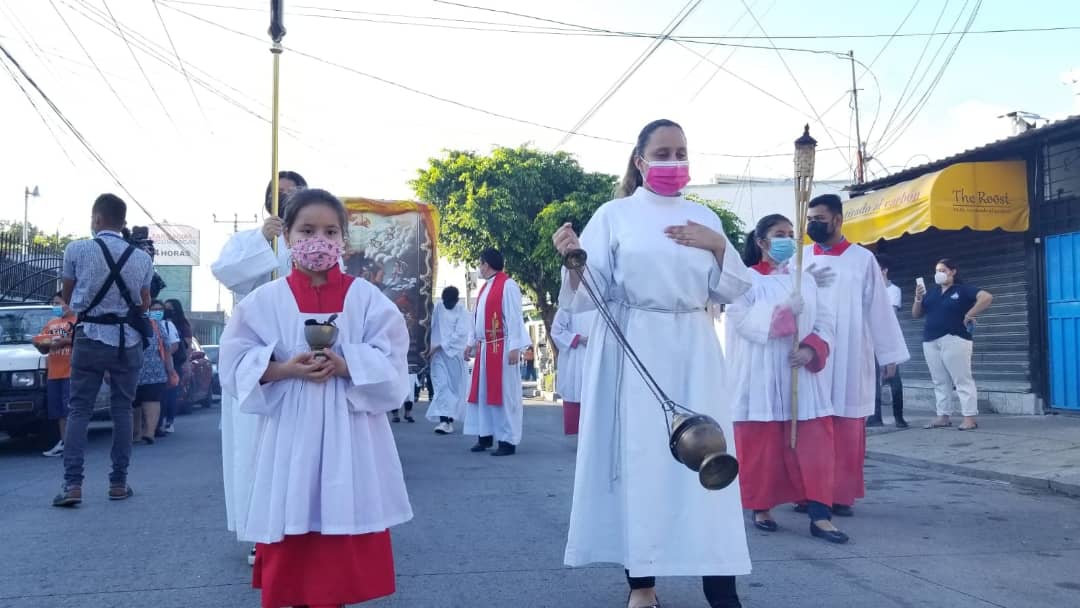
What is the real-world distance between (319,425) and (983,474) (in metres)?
6.56

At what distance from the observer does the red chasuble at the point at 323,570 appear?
10.8 ft

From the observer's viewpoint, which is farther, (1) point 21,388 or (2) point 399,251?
(2) point 399,251

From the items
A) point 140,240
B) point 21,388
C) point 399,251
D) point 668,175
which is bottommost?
point 21,388

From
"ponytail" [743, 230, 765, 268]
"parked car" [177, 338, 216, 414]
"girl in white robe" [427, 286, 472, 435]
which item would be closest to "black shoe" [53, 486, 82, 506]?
"ponytail" [743, 230, 765, 268]

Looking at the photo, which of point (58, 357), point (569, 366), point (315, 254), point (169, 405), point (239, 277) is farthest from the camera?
point (169, 405)

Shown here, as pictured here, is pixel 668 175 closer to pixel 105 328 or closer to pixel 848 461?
pixel 848 461

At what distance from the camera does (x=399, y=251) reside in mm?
11109

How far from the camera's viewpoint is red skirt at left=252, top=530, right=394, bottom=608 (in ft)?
10.8

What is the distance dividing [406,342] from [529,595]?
4.45ft

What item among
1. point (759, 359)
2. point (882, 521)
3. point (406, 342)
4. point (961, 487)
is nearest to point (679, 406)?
point (406, 342)

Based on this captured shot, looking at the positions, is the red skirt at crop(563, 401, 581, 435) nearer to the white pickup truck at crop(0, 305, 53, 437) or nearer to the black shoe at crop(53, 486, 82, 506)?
the white pickup truck at crop(0, 305, 53, 437)

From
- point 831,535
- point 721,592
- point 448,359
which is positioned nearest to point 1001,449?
point 831,535

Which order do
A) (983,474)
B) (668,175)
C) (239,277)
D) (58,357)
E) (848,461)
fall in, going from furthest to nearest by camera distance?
(58,357), (983,474), (848,461), (239,277), (668,175)

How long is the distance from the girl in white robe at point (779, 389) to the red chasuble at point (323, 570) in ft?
9.51
